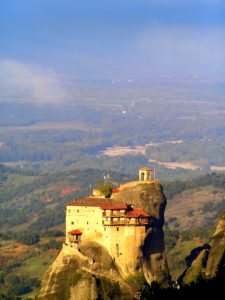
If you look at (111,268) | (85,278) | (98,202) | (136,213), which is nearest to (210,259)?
(136,213)

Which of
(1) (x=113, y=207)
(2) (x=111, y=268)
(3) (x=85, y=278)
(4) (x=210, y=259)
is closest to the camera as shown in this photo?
(3) (x=85, y=278)

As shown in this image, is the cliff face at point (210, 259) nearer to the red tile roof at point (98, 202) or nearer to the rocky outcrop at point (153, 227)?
the rocky outcrop at point (153, 227)

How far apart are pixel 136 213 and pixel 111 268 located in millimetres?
4909

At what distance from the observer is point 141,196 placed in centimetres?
9700

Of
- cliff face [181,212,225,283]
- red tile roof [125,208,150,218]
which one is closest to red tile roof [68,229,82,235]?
red tile roof [125,208,150,218]

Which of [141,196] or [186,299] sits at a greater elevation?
[141,196]

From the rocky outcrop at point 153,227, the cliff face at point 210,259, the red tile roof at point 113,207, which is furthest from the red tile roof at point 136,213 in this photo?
the cliff face at point 210,259

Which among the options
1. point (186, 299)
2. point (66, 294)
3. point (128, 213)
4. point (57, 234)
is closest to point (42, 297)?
point (66, 294)

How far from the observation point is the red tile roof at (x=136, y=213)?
93.4 meters

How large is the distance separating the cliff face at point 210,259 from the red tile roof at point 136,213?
20.0 ft

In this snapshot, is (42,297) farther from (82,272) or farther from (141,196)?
(141,196)

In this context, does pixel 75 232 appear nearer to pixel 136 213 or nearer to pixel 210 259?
pixel 136 213

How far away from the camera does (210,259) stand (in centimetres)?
9500

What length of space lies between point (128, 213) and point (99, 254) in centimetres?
401
